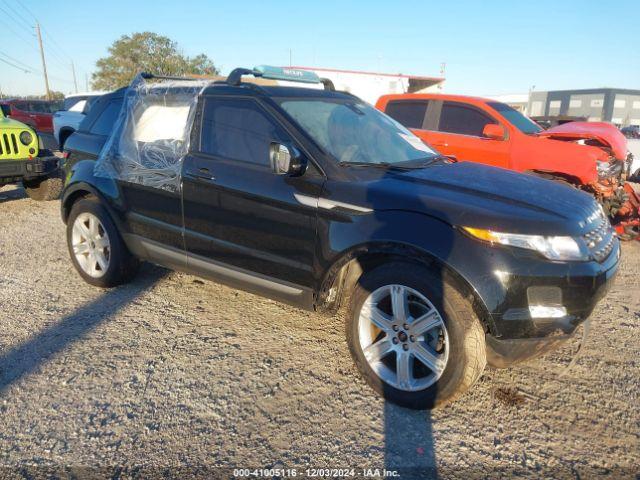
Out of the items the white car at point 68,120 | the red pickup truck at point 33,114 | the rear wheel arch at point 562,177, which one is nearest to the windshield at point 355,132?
the rear wheel arch at point 562,177

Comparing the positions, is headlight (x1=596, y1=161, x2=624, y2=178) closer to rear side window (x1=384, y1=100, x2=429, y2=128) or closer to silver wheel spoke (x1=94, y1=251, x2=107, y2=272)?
rear side window (x1=384, y1=100, x2=429, y2=128)

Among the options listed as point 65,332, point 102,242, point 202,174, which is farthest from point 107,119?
point 65,332

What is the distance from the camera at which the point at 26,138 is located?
24.3 feet

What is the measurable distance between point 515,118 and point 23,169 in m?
7.61

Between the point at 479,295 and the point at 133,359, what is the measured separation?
2.25 metres

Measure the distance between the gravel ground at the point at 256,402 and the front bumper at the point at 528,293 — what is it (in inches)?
21.3

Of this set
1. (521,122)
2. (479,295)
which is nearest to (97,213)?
(479,295)

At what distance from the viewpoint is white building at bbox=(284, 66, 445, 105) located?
19939mm

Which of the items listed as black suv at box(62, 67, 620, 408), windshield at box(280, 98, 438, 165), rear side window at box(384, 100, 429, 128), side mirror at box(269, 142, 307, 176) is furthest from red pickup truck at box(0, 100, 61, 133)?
side mirror at box(269, 142, 307, 176)

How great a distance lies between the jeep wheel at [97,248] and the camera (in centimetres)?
396

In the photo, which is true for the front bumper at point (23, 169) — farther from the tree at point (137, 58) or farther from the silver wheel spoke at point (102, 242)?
the tree at point (137, 58)

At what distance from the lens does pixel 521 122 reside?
7.11 m

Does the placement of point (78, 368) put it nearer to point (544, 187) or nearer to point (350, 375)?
point (350, 375)

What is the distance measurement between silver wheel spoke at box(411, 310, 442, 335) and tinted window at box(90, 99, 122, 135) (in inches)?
123
